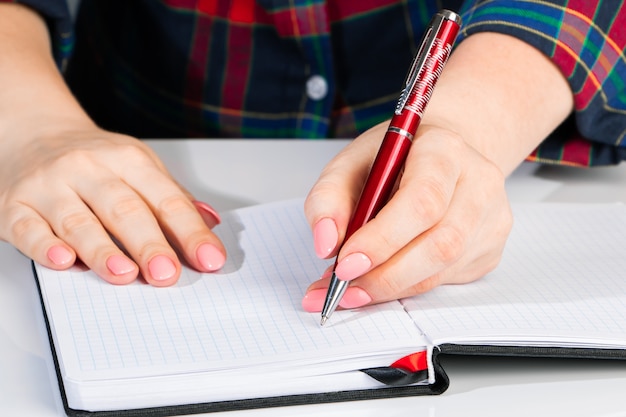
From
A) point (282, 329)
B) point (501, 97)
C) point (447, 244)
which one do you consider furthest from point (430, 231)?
point (501, 97)

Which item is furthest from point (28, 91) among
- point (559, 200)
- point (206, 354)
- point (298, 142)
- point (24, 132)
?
point (559, 200)

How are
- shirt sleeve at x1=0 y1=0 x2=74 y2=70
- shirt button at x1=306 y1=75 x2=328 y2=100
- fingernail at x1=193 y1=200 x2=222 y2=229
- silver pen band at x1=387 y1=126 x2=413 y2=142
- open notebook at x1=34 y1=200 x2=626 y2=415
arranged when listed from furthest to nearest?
shirt button at x1=306 y1=75 x2=328 y2=100, shirt sleeve at x1=0 y1=0 x2=74 y2=70, fingernail at x1=193 y1=200 x2=222 y2=229, silver pen band at x1=387 y1=126 x2=413 y2=142, open notebook at x1=34 y1=200 x2=626 y2=415

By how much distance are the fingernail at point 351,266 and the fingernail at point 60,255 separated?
210 millimetres

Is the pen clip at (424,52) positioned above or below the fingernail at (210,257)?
above

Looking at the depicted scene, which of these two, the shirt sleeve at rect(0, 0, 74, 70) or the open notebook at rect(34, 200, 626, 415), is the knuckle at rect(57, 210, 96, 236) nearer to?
the open notebook at rect(34, 200, 626, 415)

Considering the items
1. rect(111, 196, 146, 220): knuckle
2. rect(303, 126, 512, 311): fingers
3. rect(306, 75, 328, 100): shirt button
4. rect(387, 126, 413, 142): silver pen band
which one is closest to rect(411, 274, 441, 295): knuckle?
rect(303, 126, 512, 311): fingers

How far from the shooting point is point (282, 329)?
0.59 meters

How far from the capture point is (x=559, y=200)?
890 mm

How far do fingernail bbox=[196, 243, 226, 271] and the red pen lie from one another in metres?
0.11

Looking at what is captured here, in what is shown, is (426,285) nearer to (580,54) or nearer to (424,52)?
(424,52)

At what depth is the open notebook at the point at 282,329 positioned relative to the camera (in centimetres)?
54

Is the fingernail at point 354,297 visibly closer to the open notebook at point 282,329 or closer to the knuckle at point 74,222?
the open notebook at point 282,329

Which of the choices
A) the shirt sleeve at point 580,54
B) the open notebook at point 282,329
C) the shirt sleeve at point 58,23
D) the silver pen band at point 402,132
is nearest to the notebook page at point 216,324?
the open notebook at point 282,329

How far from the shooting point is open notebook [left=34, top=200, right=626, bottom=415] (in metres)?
0.54
